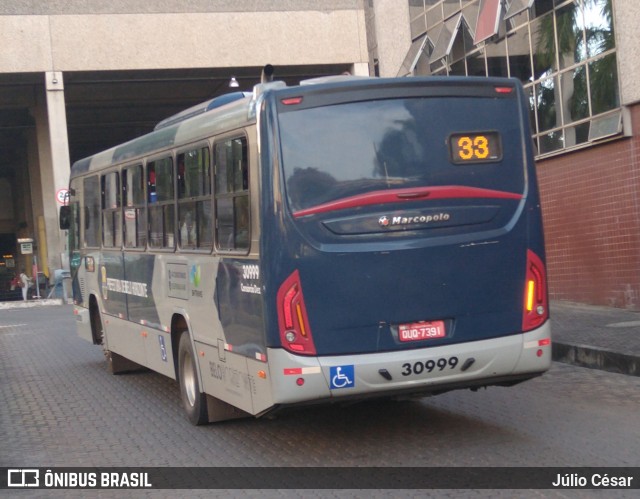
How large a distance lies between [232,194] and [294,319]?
1332mm

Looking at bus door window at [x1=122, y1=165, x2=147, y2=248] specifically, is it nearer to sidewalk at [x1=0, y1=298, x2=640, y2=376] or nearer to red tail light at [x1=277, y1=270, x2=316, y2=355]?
red tail light at [x1=277, y1=270, x2=316, y2=355]

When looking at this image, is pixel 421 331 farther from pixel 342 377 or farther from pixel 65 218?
pixel 65 218

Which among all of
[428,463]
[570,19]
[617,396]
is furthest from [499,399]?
[570,19]

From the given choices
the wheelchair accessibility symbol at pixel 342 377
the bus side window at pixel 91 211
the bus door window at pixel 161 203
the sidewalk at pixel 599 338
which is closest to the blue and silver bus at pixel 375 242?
the wheelchair accessibility symbol at pixel 342 377

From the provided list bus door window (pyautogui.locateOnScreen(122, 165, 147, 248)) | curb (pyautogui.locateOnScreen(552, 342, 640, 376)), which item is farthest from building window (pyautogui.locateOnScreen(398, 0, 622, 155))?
bus door window (pyautogui.locateOnScreen(122, 165, 147, 248))

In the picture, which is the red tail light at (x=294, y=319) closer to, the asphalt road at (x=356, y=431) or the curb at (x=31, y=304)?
the asphalt road at (x=356, y=431)

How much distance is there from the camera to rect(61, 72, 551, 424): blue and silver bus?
24.5 ft

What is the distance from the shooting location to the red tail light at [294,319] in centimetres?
743

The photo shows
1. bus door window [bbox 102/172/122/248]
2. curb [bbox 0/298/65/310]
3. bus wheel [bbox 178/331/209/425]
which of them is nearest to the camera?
bus wheel [bbox 178/331/209/425]

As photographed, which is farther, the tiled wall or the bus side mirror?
the tiled wall

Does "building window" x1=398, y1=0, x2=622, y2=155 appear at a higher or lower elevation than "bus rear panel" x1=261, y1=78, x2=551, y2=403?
higher

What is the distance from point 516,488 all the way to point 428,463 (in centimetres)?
99

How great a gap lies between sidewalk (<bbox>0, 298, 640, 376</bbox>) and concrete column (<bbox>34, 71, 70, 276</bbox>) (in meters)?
20.9

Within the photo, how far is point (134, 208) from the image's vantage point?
11336mm
